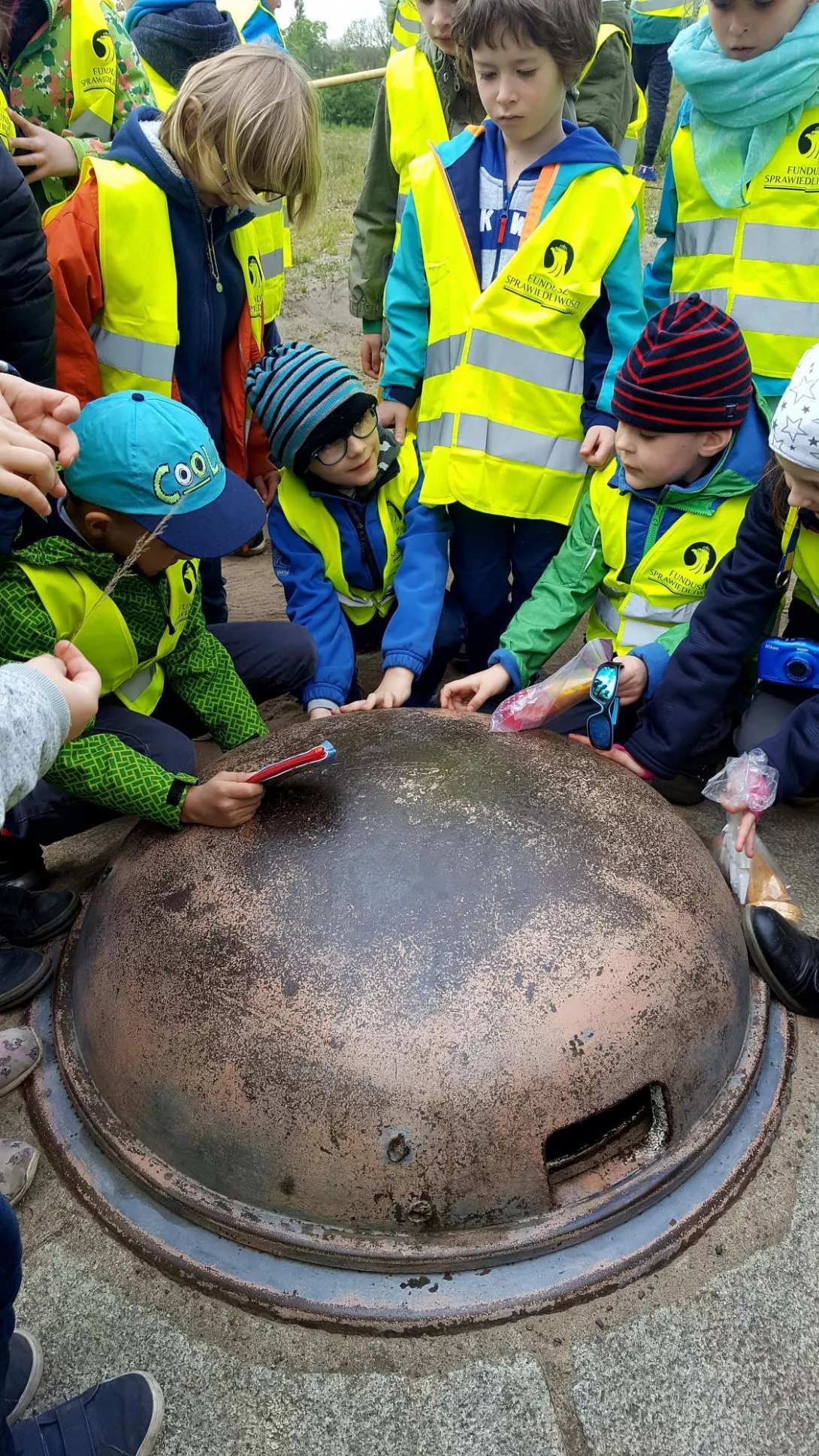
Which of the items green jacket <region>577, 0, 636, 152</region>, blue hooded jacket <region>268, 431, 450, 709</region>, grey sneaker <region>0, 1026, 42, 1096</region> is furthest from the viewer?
green jacket <region>577, 0, 636, 152</region>

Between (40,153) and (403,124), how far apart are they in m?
1.34

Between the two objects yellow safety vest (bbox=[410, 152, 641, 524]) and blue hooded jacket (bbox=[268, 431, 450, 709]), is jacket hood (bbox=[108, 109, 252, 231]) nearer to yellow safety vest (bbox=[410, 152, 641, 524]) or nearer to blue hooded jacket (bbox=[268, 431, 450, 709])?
yellow safety vest (bbox=[410, 152, 641, 524])

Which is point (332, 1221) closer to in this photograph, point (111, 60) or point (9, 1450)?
point (9, 1450)

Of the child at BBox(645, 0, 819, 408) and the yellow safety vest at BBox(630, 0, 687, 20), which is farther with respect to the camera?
the yellow safety vest at BBox(630, 0, 687, 20)

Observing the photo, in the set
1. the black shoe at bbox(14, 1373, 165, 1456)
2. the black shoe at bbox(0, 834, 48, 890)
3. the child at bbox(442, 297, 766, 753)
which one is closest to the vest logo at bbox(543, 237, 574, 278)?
the child at bbox(442, 297, 766, 753)

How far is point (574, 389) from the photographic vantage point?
3.03 m

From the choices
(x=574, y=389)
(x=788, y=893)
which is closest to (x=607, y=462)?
(x=574, y=389)

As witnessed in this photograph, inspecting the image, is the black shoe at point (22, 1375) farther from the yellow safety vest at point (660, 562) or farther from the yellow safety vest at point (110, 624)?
the yellow safety vest at point (660, 562)

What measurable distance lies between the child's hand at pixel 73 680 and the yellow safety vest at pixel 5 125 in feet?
5.67

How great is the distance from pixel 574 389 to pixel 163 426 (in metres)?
1.34

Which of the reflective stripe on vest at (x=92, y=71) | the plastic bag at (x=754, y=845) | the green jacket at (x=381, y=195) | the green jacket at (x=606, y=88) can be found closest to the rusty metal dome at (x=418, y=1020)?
the plastic bag at (x=754, y=845)

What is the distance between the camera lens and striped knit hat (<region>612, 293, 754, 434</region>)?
2.55 meters

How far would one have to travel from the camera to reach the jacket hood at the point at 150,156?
2717 mm

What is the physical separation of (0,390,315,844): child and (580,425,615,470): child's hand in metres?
1.05
